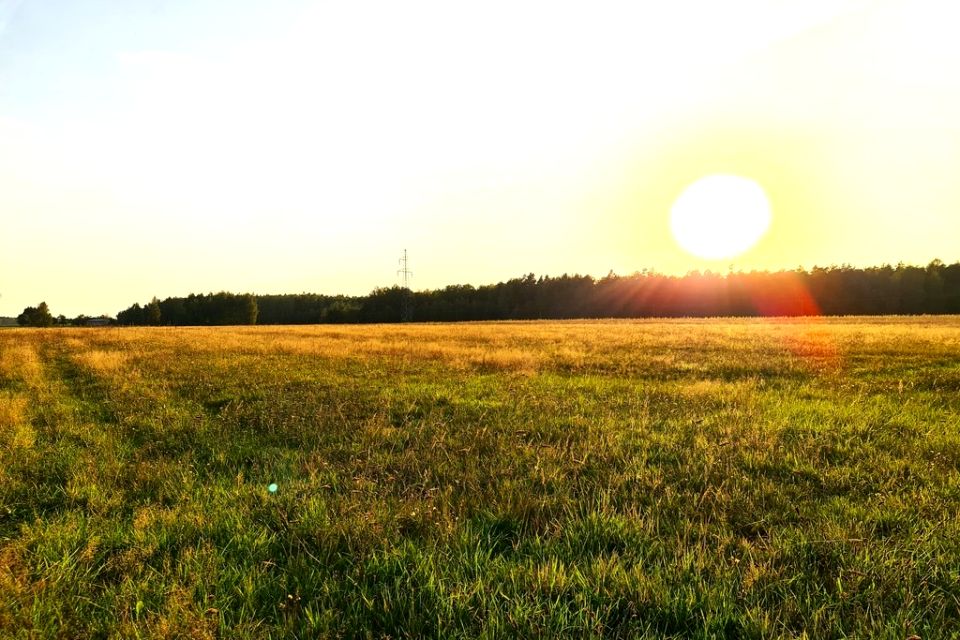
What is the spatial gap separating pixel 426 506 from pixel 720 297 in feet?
344

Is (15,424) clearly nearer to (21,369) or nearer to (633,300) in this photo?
(21,369)

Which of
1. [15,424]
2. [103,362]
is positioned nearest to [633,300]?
[103,362]

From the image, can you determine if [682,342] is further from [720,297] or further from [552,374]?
[720,297]

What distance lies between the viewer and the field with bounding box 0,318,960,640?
288cm

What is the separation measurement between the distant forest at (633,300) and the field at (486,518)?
91198mm

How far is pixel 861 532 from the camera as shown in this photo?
3.68m

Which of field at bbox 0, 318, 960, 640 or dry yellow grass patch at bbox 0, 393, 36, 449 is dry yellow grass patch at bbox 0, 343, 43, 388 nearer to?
dry yellow grass patch at bbox 0, 393, 36, 449

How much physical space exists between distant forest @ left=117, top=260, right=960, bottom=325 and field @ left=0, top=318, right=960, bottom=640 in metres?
91.2

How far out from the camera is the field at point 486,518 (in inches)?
113

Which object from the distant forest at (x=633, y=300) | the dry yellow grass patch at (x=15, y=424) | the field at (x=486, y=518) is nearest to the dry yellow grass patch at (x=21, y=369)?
the dry yellow grass patch at (x=15, y=424)

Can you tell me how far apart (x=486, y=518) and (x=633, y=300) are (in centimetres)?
10210

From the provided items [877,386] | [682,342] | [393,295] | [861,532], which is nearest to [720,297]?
[393,295]

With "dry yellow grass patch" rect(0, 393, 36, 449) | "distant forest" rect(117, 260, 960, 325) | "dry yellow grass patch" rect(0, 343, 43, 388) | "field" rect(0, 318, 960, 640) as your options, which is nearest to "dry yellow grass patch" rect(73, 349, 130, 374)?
"dry yellow grass patch" rect(0, 343, 43, 388)

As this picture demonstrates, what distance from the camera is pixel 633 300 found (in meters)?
101
